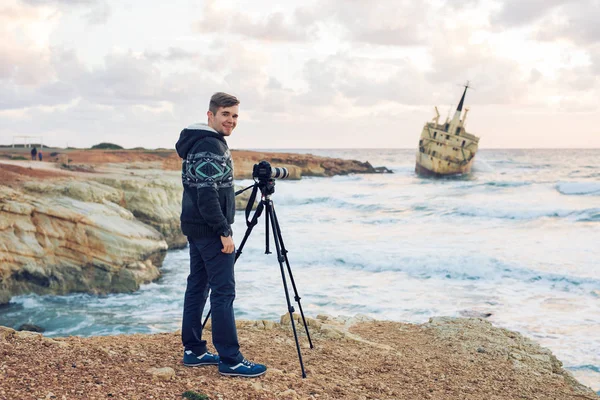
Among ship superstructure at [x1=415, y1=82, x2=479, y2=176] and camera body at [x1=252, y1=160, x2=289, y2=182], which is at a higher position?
ship superstructure at [x1=415, y1=82, x2=479, y2=176]

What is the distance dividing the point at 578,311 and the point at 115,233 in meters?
9.46

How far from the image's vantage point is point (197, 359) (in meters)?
4.34

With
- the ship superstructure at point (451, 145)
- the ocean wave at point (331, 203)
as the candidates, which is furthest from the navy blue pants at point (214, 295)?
the ship superstructure at point (451, 145)

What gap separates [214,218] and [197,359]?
1395 millimetres

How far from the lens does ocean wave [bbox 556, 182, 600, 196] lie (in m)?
34.3

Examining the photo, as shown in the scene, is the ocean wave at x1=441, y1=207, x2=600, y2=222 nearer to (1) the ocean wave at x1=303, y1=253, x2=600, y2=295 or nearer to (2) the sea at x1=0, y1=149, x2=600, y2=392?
(2) the sea at x1=0, y1=149, x2=600, y2=392

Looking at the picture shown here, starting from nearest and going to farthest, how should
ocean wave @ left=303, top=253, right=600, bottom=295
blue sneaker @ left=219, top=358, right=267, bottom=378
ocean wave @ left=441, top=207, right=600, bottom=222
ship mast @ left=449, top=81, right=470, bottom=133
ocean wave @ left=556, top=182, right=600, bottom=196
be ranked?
blue sneaker @ left=219, top=358, right=267, bottom=378
ocean wave @ left=303, top=253, right=600, bottom=295
ocean wave @ left=441, top=207, right=600, bottom=222
ocean wave @ left=556, top=182, right=600, bottom=196
ship mast @ left=449, top=81, right=470, bottom=133

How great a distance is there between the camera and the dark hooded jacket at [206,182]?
3.70 m

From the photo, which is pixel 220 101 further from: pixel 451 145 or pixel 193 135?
pixel 451 145

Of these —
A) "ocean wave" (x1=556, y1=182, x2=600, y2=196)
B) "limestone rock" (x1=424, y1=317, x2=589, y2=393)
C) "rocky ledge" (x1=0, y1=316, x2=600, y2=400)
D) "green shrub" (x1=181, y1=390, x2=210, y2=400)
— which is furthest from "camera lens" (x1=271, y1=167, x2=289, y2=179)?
"ocean wave" (x1=556, y1=182, x2=600, y2=196)

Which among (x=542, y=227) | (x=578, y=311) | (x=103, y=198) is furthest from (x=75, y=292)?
(x=542, y=227)

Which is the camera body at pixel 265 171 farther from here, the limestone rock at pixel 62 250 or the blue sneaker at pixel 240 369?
the limestone rock at pixel 62 250

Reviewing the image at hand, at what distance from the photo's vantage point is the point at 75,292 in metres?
10.5

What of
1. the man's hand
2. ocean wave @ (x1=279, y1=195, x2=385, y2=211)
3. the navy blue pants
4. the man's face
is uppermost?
the man's face
